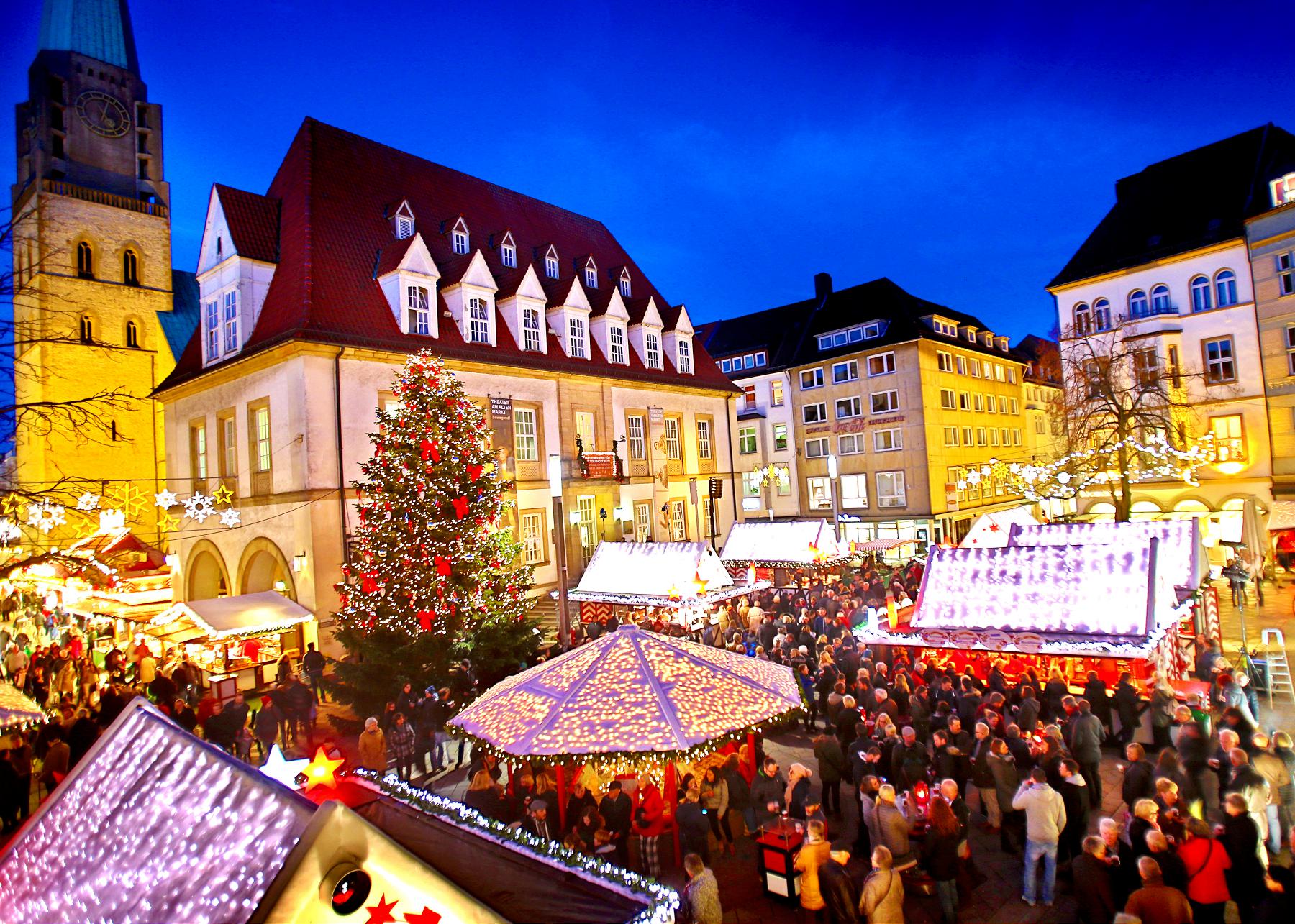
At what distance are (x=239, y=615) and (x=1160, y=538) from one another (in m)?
22.2

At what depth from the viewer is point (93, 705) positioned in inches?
623

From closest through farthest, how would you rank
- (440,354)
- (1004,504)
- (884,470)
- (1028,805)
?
(1028,805), (440,354), (884,470), (1004,504)

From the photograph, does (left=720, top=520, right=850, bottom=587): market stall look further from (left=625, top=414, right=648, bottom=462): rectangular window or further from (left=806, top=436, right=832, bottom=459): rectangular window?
(left=806, top=436, right=832, bottom=459): rectangular window

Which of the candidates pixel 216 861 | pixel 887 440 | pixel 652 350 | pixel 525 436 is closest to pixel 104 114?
pixel 525 436

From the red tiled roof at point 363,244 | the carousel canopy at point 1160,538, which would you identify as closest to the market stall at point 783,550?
the carousel canopy at point 1160,538

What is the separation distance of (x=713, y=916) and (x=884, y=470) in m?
39.3

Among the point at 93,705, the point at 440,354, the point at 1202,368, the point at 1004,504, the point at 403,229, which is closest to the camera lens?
the point at 93,705

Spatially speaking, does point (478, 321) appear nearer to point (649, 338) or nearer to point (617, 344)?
point (617, 344)

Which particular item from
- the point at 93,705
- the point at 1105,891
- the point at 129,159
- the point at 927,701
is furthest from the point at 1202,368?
the point at 129,159

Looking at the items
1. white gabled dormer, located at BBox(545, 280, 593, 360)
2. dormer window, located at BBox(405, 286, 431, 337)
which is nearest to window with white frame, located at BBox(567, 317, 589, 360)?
white gabled dormer, located at BBox(545, 280, 593, 360)

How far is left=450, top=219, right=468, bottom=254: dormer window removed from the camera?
28.9 meters

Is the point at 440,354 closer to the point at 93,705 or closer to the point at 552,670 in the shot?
the point at 93,705

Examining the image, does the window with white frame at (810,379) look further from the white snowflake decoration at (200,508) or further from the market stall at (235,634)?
the white snowflake decoration at (200,508)

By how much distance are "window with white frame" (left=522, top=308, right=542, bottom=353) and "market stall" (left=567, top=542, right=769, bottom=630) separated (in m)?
9.09
